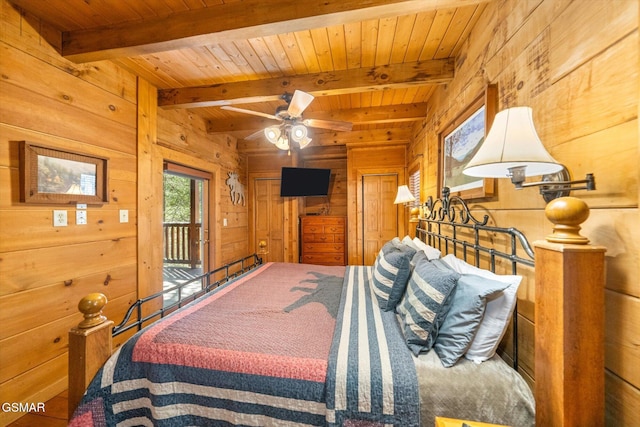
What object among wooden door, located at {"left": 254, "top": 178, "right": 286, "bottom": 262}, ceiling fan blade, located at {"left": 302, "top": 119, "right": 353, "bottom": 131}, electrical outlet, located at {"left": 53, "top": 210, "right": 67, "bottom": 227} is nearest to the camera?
electrical outlet, located at {"left": 53, "top": 210, "right": 67, "bottom": 227}

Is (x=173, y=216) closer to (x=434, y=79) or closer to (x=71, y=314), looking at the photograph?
(x=71, y=314)

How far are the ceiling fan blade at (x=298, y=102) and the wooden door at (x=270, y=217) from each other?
8.00 ft

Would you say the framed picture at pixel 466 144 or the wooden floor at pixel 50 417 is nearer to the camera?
the framed picture at pixel 466 144

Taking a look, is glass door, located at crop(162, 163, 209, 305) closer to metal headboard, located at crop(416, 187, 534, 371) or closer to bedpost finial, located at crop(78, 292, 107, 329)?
bedpost finial, located at crop(78, 292, 107, 329)

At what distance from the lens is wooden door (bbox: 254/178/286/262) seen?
176 inches

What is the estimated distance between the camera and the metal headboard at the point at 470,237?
42.5 inches

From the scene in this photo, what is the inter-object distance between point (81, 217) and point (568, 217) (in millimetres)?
2774

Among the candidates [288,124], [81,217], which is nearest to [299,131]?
[288,124]

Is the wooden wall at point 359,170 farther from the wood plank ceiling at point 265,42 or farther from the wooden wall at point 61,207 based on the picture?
the wooden wall at point 61,207

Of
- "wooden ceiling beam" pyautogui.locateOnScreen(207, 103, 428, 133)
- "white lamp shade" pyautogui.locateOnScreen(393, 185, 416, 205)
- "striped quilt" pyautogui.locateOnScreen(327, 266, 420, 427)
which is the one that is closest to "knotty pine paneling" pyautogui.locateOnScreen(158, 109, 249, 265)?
"wooden ceiling beam" pyautogui.locateOnScreen(207, 103, 428, 133)

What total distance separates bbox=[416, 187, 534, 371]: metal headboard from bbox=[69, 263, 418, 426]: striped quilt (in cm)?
66

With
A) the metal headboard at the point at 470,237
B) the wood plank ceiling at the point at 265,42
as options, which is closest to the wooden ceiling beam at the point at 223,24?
the wood plank ceiling at the point at 265,42

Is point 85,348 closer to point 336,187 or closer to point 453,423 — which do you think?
point 453,423

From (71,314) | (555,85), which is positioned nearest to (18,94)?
(71,314)
